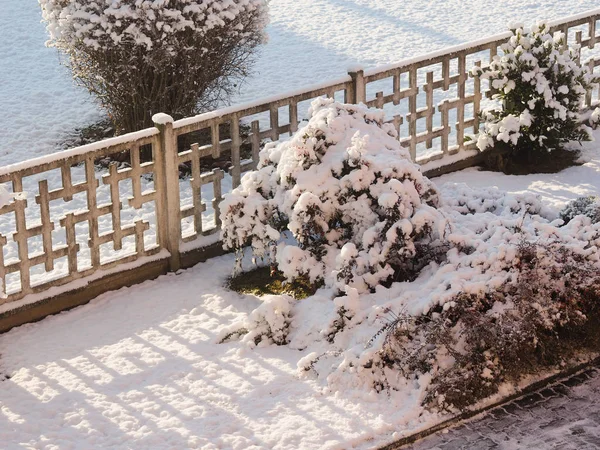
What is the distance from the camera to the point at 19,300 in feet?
28.4

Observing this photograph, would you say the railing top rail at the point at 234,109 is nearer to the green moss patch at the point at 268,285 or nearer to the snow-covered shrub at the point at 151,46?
the green moss patch at the point at 268,285

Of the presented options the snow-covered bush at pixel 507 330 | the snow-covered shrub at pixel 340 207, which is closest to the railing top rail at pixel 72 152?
the snow-covered shrub at pixel 340 207

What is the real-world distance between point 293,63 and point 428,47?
193 centimetres

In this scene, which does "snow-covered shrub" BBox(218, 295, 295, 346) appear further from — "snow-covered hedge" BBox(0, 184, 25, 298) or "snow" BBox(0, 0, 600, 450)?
"snow-covered hedge" BBox(0, 184, 25, 298)

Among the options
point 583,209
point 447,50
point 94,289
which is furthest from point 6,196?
point 447,50

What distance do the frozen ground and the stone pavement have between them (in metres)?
6.42

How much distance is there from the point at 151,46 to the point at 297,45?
507 centimetres

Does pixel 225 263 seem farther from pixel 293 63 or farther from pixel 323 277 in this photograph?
pixel 293 63

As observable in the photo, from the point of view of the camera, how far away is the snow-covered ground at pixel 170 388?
724cm

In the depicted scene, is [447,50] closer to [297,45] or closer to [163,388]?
[163,388]

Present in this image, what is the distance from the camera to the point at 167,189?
368 inches

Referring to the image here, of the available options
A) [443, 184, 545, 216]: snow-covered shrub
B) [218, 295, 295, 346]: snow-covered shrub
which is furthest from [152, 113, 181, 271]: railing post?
[443, 184, 545, 216]: snow-covered shrub

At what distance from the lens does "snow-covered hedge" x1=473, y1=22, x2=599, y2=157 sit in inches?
443

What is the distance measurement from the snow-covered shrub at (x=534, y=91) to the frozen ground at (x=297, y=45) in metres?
2.93
